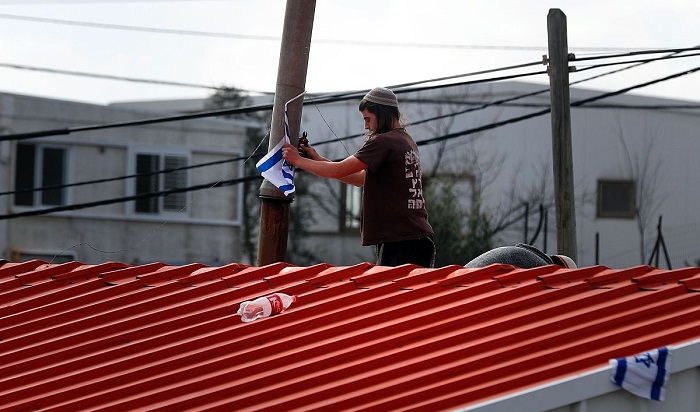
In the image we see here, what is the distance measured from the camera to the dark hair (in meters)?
8.16

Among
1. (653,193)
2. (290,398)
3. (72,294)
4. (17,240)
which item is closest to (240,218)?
(17,240)

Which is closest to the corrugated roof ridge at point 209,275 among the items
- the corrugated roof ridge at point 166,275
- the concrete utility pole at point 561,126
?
the corrugated roof ridge at point 166,275

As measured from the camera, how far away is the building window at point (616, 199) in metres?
36.9

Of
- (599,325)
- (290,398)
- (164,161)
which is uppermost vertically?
(164,161)

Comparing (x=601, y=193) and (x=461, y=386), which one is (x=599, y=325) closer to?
→ (x=461, y=386)

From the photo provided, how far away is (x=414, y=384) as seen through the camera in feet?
18.1

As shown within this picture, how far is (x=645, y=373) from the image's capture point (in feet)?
17.3

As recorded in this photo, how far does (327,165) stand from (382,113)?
570 millimetres

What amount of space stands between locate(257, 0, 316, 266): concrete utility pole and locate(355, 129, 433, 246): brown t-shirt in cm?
111

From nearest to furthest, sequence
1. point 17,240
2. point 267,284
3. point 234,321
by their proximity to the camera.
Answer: point 234,321, point 267,284, point 17,240

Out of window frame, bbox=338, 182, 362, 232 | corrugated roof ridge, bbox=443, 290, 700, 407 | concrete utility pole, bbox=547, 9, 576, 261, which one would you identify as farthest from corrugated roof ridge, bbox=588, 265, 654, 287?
window frame, bbox=338, 182, 362, 232

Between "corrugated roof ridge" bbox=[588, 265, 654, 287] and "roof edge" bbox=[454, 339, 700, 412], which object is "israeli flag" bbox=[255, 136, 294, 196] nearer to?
"corrugated roof ridge" bbox=[588, 265, 654, 287]

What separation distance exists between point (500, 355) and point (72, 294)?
3575 millimetres

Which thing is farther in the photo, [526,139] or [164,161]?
[526,139]
